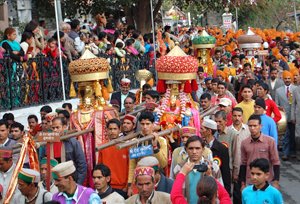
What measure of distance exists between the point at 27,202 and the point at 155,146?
201 centimetres

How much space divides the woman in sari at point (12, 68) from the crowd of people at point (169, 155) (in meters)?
0.02

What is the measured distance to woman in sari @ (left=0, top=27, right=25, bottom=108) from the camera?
13359 mm

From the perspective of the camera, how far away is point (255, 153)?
29.2ft

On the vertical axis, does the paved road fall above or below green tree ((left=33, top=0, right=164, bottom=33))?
below

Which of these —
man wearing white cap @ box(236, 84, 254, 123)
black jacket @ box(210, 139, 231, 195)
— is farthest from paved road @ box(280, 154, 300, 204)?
black jacket @ box(210, 139, 231, 195)

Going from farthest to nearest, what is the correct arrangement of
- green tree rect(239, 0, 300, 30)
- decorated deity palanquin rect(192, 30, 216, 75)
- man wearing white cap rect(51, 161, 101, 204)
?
green tree rect(239, 0, 300, 30)
decorated deity palanquin rect(192, 30, 216, 75)
man wearing white cap rect(51, 161, 101, 204)

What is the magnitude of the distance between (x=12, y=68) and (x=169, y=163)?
5.10 m

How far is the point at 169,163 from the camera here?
9.14 meters

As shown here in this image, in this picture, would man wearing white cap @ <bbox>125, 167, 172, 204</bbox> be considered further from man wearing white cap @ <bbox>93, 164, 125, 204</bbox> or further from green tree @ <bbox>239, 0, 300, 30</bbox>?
green tree @ <bbox>239, 0, 300, 30</bbox>

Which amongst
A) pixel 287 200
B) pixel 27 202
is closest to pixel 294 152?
pixel 287 200

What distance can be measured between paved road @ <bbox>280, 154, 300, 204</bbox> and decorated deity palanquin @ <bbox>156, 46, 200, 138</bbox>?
1.91 meters

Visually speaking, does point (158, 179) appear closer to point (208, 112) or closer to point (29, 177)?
point (29, 177)

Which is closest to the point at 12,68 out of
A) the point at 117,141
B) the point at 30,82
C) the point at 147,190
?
the point at 30,82

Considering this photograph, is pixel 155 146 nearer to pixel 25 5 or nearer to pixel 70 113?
pixel 70 113
